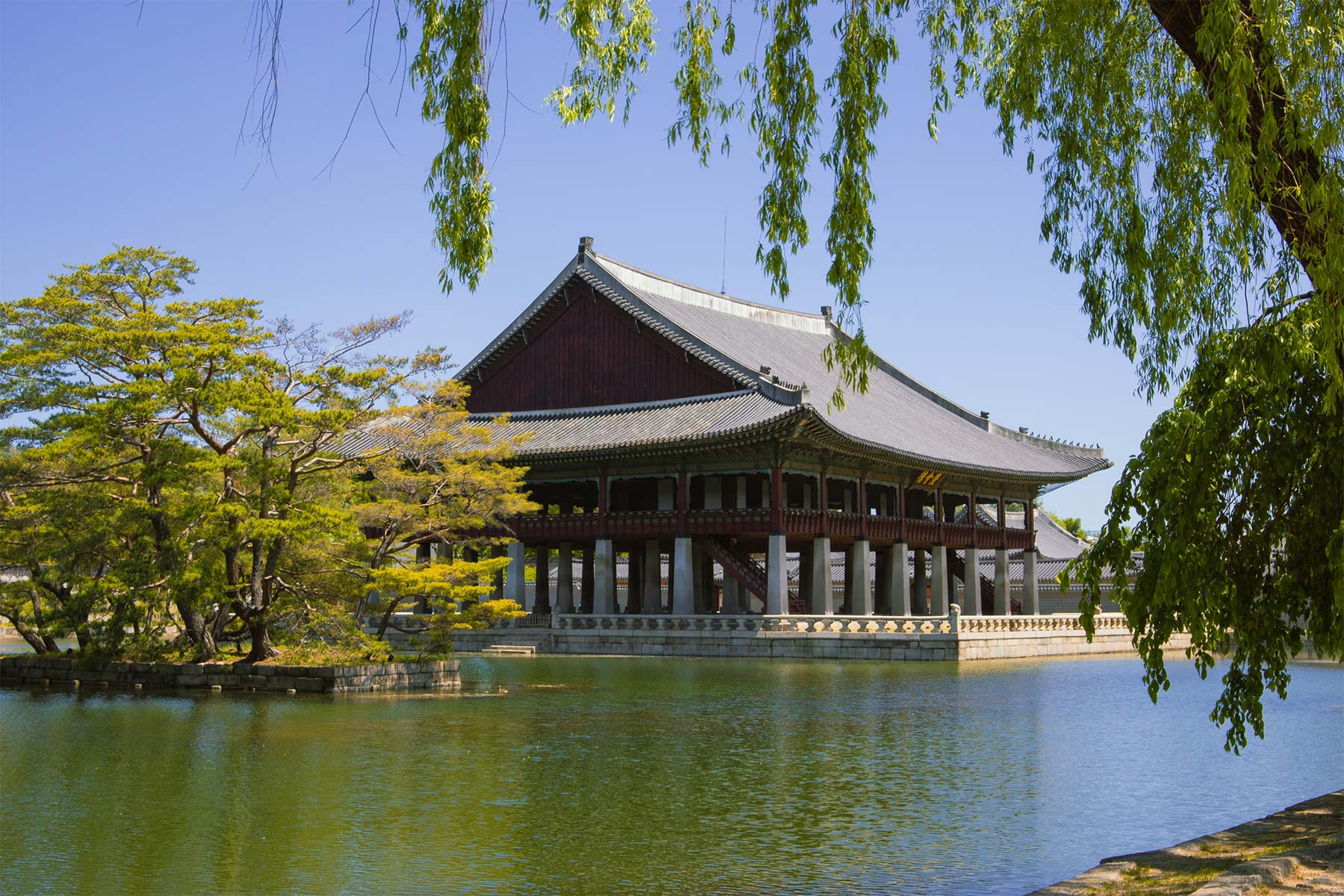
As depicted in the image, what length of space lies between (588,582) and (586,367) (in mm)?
11204

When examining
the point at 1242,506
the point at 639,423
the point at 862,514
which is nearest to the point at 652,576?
the point at 639,423

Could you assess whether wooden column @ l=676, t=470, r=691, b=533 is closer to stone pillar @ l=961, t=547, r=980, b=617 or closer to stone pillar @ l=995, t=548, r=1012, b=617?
stone pillar @ l=961, t=547, r=980, b=617

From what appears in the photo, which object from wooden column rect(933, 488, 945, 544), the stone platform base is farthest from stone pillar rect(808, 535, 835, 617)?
wooden column rect(933, 488, 945, 544)

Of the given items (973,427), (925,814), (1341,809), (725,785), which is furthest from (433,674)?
(973,427)

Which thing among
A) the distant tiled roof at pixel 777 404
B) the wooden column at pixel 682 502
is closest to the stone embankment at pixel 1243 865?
the distant tiled roof at pixel 777 404

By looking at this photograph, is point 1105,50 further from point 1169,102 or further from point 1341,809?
point 1341,809

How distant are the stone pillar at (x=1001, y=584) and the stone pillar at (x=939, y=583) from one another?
4.10 metres

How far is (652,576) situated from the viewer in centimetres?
4366

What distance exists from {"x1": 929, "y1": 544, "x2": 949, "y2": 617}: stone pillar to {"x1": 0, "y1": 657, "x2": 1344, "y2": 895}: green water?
23.7m

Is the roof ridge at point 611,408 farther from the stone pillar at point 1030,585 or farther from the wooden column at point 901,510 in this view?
the stone pillar at point 1030,585

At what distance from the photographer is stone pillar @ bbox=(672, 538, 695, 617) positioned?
39406 mm

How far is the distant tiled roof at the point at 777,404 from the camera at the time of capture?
40531mm

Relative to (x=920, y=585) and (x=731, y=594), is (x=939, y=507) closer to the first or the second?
(x=920, y=585)

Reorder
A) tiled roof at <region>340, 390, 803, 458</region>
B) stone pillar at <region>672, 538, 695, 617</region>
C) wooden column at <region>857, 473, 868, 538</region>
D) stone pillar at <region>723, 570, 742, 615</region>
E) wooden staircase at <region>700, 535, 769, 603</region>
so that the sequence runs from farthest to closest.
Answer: stone pillar at <region>723, 570, 742, 615</region> → wooden column at <region>857, 473, 868, 538</region> → stone pillar at <region>672, 538, 695, 617</region> → wooden staircase at <region>700, 535, 769, 603</region> → tiled roof at <region>340, 390, 803, 458</region>
